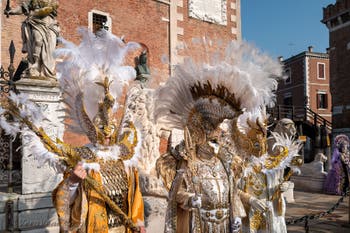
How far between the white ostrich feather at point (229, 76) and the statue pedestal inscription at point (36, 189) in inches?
85.9

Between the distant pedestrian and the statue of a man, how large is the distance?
34.8 ft

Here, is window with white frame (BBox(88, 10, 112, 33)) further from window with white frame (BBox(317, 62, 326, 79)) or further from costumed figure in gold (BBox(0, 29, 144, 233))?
window with white frame (BBox(317, 62, 326, 79))

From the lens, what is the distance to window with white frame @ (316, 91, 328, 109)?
37344mm

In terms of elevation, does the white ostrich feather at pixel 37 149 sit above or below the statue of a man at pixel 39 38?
below

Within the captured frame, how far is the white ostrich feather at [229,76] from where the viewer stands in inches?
135

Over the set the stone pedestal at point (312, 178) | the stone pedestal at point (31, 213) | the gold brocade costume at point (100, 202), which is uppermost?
the gold brocade costume at point (100, 202)

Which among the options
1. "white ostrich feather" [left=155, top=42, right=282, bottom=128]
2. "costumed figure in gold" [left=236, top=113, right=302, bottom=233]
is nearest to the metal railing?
"costumed figure in gold" [left=236, top=113, right=302, bottom=233]

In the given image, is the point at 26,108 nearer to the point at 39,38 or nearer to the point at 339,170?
the point at 39,38

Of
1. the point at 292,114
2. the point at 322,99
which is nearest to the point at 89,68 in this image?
the point at 292,114

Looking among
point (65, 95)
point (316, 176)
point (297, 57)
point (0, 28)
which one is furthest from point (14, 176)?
point (297, 57)

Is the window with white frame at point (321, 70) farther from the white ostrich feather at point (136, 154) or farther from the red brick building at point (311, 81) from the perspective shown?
the white ostrich feather at point (136, 154)

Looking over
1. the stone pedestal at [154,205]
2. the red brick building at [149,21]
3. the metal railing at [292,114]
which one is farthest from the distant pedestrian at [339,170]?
the stone pedestal at [154,205]

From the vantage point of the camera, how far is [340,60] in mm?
23812

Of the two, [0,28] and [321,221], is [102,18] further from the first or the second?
[321,221]
